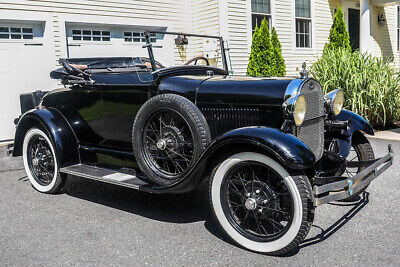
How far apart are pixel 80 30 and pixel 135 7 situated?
1515 millimetres

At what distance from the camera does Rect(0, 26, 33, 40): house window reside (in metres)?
8.02

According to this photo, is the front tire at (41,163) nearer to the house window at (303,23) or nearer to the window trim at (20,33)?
the window trim at (20,33)

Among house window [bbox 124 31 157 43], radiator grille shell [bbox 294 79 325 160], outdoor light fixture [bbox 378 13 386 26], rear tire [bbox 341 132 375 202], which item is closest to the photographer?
radiator grille shell [bbox 294 79 325 160]

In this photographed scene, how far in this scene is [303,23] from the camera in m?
12.5

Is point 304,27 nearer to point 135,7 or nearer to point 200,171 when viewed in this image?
point 135,7

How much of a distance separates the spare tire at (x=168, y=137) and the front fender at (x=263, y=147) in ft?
0.56

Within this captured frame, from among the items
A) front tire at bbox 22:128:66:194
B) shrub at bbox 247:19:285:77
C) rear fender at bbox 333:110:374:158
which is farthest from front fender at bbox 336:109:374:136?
shrub at bbox 247:19:285:77

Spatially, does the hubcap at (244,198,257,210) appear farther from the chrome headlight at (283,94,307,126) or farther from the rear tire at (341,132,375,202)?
the rear tire at (341,132,375,202)

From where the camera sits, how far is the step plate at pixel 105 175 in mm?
3604

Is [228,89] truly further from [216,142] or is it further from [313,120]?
[313,120]

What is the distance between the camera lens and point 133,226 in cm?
354

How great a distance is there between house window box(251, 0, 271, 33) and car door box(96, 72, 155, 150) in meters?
7.72

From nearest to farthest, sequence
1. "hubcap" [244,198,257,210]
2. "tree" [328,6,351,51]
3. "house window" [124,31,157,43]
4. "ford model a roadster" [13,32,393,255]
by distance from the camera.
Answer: "ford model a roadster" [13,32,393,255] → "hubcap" [244,198,257,210] → "house window" [124,31,157,43] → "tree" [328,6,351,51]

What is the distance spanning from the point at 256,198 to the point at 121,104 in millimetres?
1753
